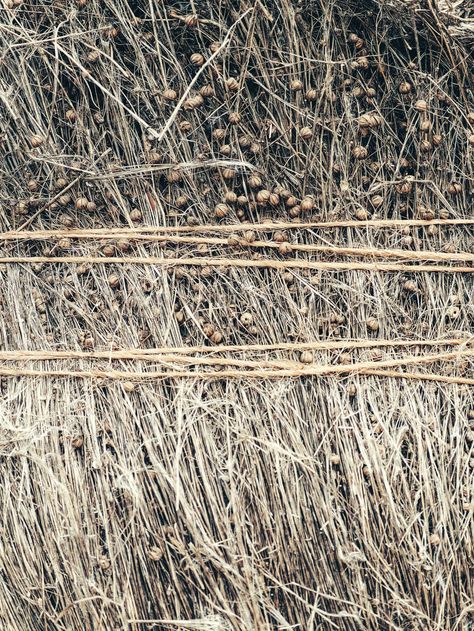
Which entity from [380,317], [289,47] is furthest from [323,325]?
[289,47]

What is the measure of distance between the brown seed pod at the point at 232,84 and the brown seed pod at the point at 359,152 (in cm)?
27

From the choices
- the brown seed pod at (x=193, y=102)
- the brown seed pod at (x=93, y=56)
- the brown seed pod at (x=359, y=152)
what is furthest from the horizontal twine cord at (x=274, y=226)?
the brown seed pod at (x=93, y=56)

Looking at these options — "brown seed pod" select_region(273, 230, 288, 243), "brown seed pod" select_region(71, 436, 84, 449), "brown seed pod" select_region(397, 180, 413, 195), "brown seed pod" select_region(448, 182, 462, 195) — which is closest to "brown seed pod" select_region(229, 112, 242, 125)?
"brown seed pod" select_region(273, 230, 288, 243)

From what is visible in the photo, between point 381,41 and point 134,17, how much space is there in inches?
19.7

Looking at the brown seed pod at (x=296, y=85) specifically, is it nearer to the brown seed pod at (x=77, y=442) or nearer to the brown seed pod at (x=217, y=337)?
the brown seed pod at (x=217, y=337)

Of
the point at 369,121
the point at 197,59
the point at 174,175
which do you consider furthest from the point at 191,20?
the point at 369,121

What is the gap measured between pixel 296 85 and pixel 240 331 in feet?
1.69

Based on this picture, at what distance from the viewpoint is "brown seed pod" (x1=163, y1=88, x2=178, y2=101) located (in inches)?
51.1

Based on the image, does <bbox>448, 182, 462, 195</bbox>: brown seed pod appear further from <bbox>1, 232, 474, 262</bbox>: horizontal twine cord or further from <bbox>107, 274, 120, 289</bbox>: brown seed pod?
<bbox>107, 274, 120, 289</bbox>: brown seed pod

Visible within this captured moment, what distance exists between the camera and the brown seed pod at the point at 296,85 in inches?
50.9

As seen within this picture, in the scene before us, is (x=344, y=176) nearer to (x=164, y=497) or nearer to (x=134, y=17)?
(x=134, y=17)

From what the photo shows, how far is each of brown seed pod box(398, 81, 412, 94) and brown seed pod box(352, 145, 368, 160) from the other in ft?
0.45

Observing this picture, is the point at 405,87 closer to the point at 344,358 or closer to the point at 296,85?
the point at 296,85

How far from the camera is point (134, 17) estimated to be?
1291mm
